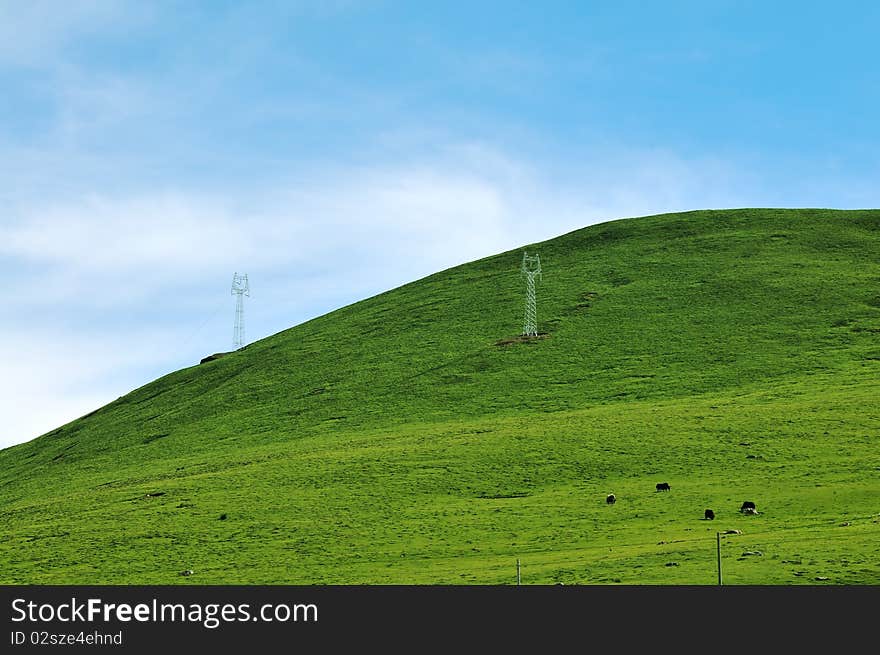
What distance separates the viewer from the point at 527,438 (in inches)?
2840

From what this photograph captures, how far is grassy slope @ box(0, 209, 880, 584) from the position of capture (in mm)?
48438

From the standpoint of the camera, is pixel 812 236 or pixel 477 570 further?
pixel 812 236

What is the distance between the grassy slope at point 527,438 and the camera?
159ft

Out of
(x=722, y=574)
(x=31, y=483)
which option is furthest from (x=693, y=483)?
(x=31, y=483)

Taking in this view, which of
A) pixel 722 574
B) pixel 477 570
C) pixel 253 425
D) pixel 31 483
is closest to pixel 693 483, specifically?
pixel 477 570
